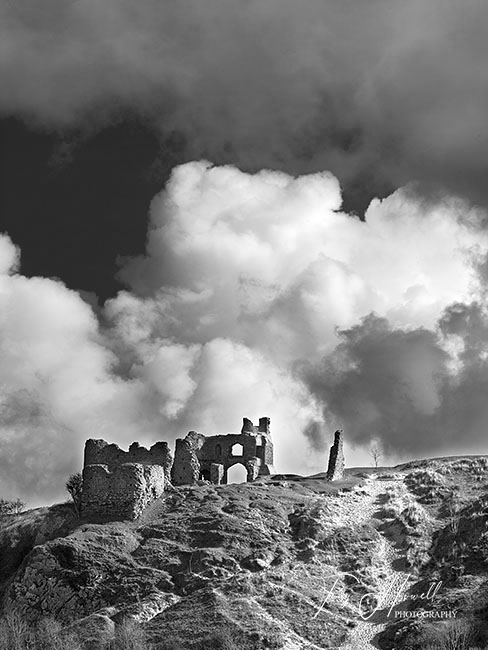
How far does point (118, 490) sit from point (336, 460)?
2828cm

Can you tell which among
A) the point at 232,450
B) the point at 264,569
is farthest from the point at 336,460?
the point at 264,569

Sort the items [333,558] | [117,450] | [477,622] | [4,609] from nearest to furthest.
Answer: [477,622] → [4,609] → [333,558] → [117,450]

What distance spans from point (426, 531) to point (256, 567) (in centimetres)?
1724

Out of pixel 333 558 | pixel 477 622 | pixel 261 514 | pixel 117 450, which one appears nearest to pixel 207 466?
pixel 117 450

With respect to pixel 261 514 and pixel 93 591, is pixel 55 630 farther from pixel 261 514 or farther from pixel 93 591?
pixel 261 514

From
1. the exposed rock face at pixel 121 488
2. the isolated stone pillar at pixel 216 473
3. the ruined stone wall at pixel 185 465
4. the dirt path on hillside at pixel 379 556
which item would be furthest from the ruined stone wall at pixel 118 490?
the dirt path on hillside at pixel 379 556

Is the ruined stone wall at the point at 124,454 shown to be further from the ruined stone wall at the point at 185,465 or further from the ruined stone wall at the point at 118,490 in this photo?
the ruined stone wall at the point at 118,490

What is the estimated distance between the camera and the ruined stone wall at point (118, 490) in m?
81.5

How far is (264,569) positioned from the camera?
73.7 meters

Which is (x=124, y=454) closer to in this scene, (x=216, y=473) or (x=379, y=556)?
(x=216, y=473)

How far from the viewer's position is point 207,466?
103 m

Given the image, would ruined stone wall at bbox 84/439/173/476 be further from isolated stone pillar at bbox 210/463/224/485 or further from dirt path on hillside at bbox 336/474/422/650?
dirt path on hillside at bbox 336/474/422/650

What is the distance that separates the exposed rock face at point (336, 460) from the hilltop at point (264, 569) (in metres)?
9.38

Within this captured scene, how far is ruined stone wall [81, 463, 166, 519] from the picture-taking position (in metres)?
81.5
